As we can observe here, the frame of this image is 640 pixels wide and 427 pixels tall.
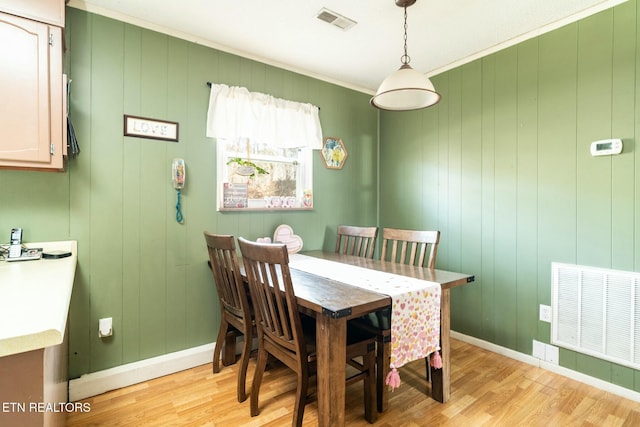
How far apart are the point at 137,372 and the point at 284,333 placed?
4.18ft

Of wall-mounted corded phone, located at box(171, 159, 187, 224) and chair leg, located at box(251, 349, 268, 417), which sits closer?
chair leg, located at box(251, 349, 268, 417)

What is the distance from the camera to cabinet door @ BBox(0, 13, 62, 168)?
1534 millimetres

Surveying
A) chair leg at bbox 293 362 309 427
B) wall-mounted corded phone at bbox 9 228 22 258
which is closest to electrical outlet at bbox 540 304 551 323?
chair leg at bbox 293 362 309 427

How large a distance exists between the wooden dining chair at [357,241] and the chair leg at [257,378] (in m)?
1.18

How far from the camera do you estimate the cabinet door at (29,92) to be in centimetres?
153

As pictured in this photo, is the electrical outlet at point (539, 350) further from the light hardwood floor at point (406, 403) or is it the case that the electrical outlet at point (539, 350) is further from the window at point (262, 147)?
the window at point (262, 147)

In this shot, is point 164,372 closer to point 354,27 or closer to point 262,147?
point 262,147

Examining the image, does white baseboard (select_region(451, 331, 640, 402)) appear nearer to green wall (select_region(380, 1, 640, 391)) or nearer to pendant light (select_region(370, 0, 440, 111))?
green wall (select_region(380, 1, 640, 391))

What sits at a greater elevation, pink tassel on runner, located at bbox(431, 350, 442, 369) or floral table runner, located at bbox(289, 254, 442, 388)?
floral table runner, located at bbox(289, 254, 442, 388)

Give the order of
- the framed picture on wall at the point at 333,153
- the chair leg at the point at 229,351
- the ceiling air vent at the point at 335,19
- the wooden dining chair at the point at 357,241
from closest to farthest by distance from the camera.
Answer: the ceiling air vent at the point at 335,19 → the chair leg at the point at 229,351 → the wooden dining chair at the point at 357,241 → the framed picture on wall at the point at 333,153

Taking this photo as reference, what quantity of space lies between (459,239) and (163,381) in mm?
2519

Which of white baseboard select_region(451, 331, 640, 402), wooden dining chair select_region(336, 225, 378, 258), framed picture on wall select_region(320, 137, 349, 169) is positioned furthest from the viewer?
framed picture on wall select_region(320, 137, 349, 169)

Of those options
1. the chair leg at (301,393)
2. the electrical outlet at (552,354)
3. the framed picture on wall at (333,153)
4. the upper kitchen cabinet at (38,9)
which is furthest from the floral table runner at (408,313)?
the upper kitchen cabinet at (38,9)

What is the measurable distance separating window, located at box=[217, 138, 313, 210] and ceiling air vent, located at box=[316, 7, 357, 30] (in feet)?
3.41
